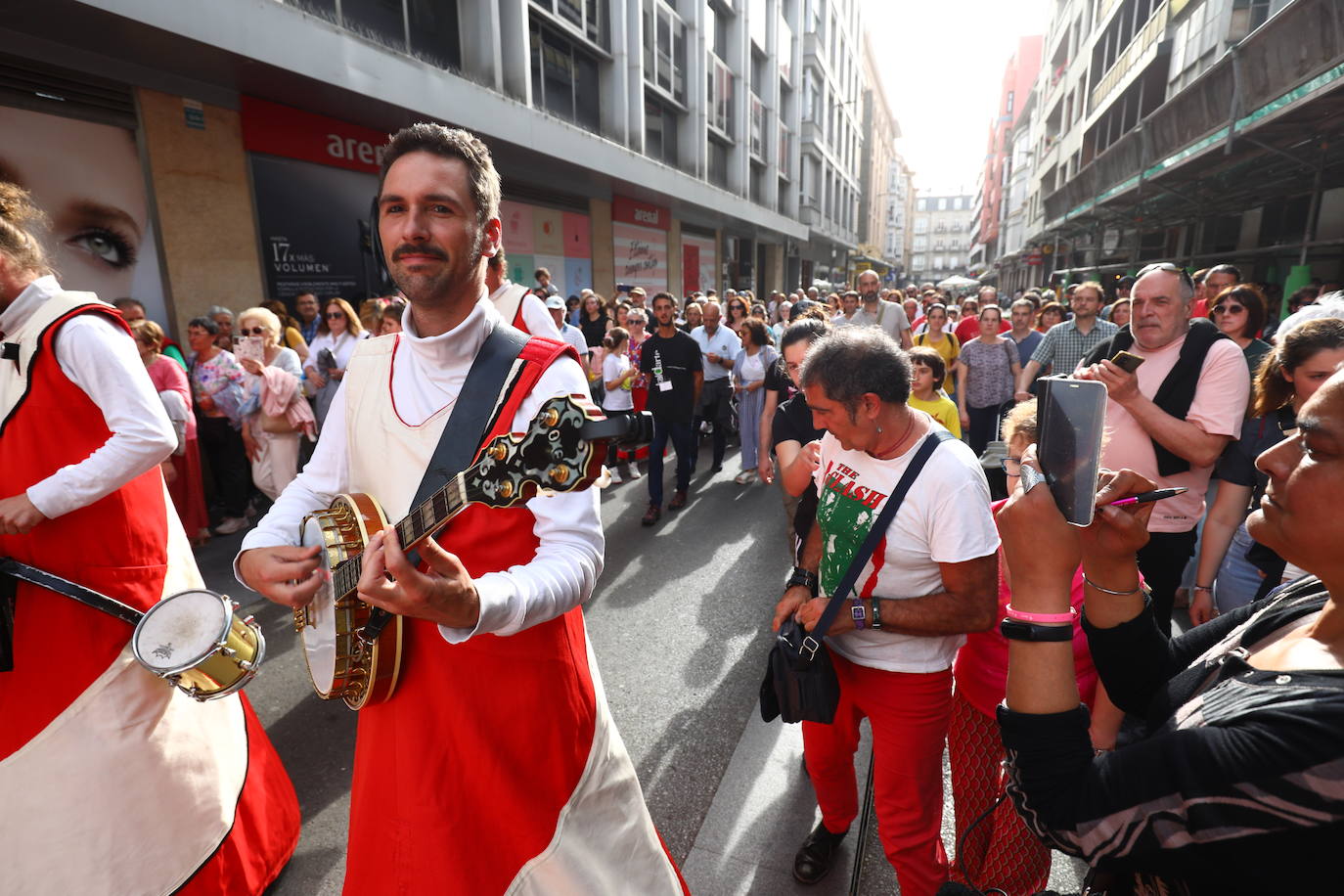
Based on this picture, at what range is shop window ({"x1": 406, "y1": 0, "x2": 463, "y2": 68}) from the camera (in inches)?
404

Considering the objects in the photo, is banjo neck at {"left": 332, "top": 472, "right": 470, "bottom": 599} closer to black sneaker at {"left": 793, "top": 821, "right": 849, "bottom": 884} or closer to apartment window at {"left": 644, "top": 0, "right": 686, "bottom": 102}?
black sneaker at {"left": 793, "top": 821, "right": 849, "bottom": 884}

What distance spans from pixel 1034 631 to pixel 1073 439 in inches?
13.5

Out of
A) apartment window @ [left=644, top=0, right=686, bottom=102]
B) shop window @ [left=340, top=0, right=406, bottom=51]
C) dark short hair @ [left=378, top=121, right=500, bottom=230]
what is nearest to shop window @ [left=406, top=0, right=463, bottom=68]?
shop window @ [left=340, top=0, right=406, bottom=51]

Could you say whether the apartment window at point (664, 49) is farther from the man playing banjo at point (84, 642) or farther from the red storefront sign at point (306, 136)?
the man playing banjo at point (84, 642)

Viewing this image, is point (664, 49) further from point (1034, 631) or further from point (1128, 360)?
point (1034, 631)

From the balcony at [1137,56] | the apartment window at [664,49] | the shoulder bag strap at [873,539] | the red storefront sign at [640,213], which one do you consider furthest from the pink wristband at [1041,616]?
the balcony at [1137,56]

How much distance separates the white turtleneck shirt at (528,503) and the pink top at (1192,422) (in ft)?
8.21

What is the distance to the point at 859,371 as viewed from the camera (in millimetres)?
2154

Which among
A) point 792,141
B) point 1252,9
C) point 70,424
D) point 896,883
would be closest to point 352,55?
point 70,424

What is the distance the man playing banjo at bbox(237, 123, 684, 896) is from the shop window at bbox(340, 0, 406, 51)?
9335 millimetres

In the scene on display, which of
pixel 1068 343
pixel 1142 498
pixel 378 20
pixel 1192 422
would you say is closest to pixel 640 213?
pixel 378 20

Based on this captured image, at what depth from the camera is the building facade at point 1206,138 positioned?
8.96 metres

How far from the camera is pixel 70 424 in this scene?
6.81 ft

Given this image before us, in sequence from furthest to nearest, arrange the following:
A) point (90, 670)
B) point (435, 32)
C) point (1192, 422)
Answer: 1. point (435, 32)
2. point (1192, 422)
3. point (90, 670)
